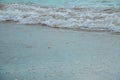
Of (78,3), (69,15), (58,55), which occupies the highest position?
(58,55)

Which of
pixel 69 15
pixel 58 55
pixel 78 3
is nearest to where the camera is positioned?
pixel 58 55

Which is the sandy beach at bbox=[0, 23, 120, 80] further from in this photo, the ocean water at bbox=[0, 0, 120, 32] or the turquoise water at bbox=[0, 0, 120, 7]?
the turquoise water at bbox=[0, 0, 120, 7]

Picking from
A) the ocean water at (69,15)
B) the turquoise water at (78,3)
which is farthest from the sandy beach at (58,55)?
the turquoise water at (78,3)

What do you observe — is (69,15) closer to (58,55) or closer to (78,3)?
(78,3)

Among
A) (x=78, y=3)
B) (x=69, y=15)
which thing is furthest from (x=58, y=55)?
(x=78, y=3)

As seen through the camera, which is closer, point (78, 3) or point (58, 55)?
point (58, 55)

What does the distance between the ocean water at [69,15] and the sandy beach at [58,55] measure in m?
0.51

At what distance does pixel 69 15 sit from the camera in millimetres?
7551

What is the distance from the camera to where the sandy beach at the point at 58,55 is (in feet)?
11.7

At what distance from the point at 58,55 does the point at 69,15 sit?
10.8ft

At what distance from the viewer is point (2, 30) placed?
6.35 m

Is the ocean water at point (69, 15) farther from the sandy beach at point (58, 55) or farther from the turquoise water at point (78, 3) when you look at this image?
the sandy beach at point (58, 55)

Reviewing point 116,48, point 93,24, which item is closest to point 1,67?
point 116,48

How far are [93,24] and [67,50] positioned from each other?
6.85 feet
